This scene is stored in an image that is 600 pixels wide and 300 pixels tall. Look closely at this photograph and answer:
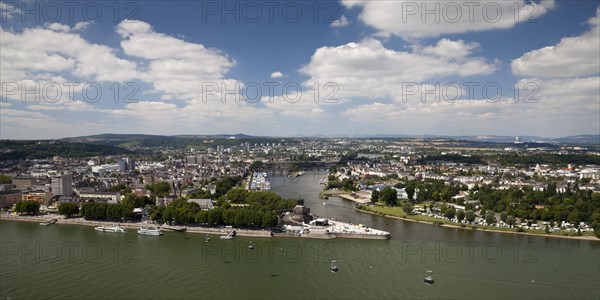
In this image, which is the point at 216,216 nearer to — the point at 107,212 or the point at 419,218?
the point at 107,212

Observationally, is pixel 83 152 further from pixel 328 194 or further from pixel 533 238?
pixel 533 238

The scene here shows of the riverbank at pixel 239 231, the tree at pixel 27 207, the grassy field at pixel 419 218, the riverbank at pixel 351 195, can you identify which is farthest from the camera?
the riverbank at pixel 351 195

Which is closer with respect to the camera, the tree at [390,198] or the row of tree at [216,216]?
the row of tree at [216,216]

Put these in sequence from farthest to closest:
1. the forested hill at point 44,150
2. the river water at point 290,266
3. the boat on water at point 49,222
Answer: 1. the forested hill at point 44,150
2. the boat on water at point 49,222
3. the river water at point 290,266

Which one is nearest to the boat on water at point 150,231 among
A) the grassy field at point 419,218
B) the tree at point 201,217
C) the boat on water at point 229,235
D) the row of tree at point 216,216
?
the row of tree at point 216,216

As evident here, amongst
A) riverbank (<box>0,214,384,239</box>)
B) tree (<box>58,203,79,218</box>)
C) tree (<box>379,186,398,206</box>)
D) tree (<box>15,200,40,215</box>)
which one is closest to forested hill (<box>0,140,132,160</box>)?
tree (<box>15,200,40,215</box>)

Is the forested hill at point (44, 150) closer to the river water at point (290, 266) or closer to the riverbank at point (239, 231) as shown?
the riverbank at point (239, 231)

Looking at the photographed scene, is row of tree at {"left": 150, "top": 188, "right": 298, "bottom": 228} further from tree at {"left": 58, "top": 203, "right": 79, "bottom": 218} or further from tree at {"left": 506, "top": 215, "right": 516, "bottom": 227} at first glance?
Result: tree at {"left": 506, "top": 215, "right": 516, "bottom": 227}

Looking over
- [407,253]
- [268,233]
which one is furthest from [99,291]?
[407,253]
